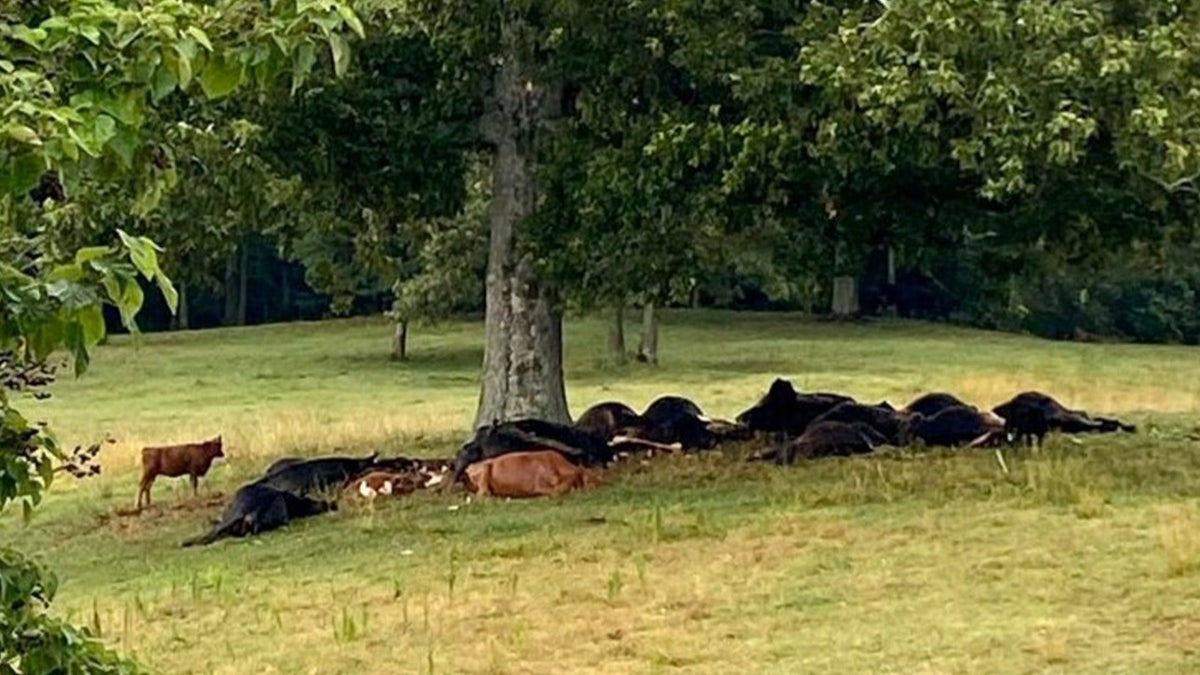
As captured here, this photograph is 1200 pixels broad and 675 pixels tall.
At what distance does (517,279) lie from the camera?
1488 centimetres

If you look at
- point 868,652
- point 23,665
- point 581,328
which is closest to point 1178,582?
point 868,652

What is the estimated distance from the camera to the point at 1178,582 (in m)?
8.29

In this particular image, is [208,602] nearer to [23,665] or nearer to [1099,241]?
[23,665]

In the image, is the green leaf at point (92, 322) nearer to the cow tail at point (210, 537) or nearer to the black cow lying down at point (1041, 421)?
the cow tail at point (210, 537)

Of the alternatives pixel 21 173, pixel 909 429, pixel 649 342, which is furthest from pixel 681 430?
pixel 649 342

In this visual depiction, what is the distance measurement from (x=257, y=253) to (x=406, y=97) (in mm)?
40802

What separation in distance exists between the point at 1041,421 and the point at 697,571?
674 centimetres

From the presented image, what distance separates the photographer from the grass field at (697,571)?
762 cm

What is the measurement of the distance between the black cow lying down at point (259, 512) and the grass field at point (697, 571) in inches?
10.3

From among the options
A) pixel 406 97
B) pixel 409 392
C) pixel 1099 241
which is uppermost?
pixel 406 97

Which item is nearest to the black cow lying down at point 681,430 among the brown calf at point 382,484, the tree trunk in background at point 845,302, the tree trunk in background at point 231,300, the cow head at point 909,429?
the cow head at point 909,429

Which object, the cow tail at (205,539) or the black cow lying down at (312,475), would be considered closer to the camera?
the cow tail at (205,539)

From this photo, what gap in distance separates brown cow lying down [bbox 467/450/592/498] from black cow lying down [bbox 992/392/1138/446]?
392cm

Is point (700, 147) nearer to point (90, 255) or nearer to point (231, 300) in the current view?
point (90, 255)
